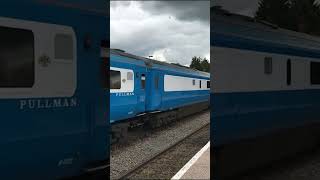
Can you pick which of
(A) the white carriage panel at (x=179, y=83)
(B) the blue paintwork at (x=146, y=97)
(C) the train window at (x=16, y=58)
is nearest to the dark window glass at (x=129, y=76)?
(B) the blue paintwork at (x=146, y=97)

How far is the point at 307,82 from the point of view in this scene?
8375 millimetres

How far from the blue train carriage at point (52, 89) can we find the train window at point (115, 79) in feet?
26.7

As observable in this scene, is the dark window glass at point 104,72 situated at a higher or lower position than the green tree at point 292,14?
lower

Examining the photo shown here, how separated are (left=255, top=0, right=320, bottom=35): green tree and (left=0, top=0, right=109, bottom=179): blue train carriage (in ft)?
7.73

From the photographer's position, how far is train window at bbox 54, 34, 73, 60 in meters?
4.49

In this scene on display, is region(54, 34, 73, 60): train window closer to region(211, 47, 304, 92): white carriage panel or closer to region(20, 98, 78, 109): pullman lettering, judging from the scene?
region(20, 98, 78, 109): pullman lettering

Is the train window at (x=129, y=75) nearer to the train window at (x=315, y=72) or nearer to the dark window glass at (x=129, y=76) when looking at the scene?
the dark window glass at (x=129, y=76)

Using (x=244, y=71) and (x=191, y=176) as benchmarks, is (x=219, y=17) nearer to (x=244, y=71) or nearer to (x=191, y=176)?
(x=244, y=71)

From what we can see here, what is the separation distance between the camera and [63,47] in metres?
4.57

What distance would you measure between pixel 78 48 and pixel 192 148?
31.3 feet

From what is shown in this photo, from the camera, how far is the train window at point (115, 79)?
13312 mm

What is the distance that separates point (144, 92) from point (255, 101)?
10900 mm

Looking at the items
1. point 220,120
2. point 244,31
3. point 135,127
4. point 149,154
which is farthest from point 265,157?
point 135,127

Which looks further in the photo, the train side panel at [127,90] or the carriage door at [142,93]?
the carriage door at [142,93]
